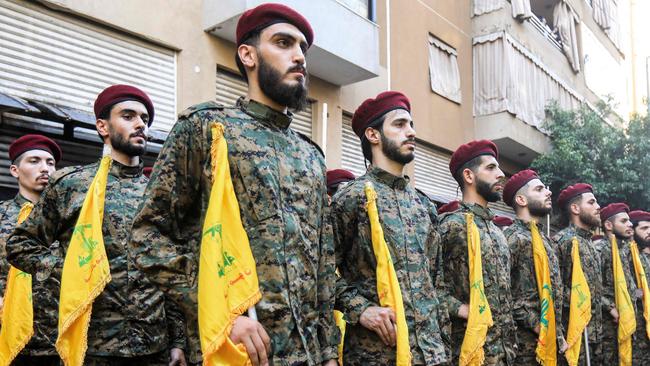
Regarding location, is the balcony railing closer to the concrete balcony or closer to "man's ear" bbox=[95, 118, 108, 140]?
the concrete balcony

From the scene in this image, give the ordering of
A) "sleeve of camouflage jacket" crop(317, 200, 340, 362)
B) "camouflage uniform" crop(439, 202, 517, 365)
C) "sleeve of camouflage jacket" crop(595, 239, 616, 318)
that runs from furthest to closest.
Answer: "sleeve of camouflage jacket" crop(595, 239, 616, 318), "camouflage uniform" crop(439, 202, 517, 365), "sleeve of camouflage jacket" crop(317, 200, 340, 362)

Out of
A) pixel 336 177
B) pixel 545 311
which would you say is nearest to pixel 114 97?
pixel 336 177

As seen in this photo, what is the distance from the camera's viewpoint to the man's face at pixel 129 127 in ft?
13.5

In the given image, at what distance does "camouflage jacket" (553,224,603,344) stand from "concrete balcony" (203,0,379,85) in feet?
13.7

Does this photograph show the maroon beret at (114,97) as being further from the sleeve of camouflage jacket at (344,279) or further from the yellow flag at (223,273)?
the yellow flag at (223,273)

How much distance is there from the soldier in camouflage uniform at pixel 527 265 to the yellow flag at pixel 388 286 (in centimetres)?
248

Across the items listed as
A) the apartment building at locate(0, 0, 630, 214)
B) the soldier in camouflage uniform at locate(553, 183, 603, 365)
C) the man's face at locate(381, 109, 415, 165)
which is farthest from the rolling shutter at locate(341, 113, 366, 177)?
the man's face at locate(381, 109, 415, 165)

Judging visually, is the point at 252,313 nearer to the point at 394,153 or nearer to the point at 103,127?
the point at 394,153

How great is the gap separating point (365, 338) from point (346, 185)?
36.0 inches

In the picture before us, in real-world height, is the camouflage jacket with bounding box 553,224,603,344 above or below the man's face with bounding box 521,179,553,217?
below

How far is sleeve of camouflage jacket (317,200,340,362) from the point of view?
2738 millimetres

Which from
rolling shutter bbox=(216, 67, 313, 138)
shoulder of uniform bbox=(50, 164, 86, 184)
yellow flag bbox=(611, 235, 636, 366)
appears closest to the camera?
shoulder of uniform bbox=(50, 164, 86, 184)

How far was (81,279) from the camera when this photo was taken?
11.6 ft

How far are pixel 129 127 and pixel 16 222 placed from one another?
165 cm
